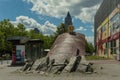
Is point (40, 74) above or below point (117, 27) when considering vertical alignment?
below

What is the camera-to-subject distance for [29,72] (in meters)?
23.7

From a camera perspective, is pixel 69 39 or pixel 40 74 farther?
pixel 69 39

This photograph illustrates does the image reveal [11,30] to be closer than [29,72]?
No

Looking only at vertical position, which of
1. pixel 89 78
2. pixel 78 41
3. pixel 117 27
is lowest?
pixel 89 78

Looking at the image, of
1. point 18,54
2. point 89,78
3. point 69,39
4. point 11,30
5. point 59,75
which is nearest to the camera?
point 89,78

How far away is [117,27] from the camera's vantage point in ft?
179

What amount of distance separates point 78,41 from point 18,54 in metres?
13.1

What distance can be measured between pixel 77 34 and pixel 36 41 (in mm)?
10933

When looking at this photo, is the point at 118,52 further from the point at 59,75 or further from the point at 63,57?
the point at 59,75

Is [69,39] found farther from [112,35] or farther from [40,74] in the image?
[112,35]

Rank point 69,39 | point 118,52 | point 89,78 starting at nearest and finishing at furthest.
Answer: point 89,78
point 69,39
point 118,52

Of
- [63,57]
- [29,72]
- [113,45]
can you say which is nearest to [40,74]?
[29,72]

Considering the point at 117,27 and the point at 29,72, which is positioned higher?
the point at 117,27

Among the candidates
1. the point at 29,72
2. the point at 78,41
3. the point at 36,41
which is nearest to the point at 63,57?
the point at 29,72
